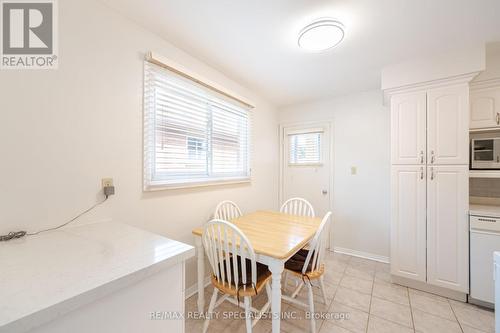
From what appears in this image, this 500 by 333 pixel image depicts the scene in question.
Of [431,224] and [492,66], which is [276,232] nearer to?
[431,224]

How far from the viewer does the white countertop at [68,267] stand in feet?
1.78

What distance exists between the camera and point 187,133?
2.04 meters

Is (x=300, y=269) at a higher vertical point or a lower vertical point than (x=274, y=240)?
lower

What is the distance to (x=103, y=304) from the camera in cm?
68

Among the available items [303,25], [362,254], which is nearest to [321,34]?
[303,25]

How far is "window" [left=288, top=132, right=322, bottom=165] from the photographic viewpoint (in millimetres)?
3322

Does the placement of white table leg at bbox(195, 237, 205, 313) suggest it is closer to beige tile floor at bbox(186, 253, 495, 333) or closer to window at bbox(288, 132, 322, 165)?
beige tile floor at bbox(186, 253, 495, 333)

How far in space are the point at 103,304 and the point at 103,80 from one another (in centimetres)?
142

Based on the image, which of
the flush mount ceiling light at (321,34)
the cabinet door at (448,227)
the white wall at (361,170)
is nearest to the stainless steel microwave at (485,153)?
the cabinet door at (448,227)

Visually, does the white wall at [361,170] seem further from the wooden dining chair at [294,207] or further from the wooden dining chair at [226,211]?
the wooden dining chair at [226,211]

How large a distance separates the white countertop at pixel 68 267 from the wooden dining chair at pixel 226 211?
1.10 m

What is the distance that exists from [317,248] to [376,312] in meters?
0.88

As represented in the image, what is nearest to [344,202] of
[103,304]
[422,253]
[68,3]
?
[422,253]

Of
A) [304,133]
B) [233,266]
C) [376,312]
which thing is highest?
[304,133]
